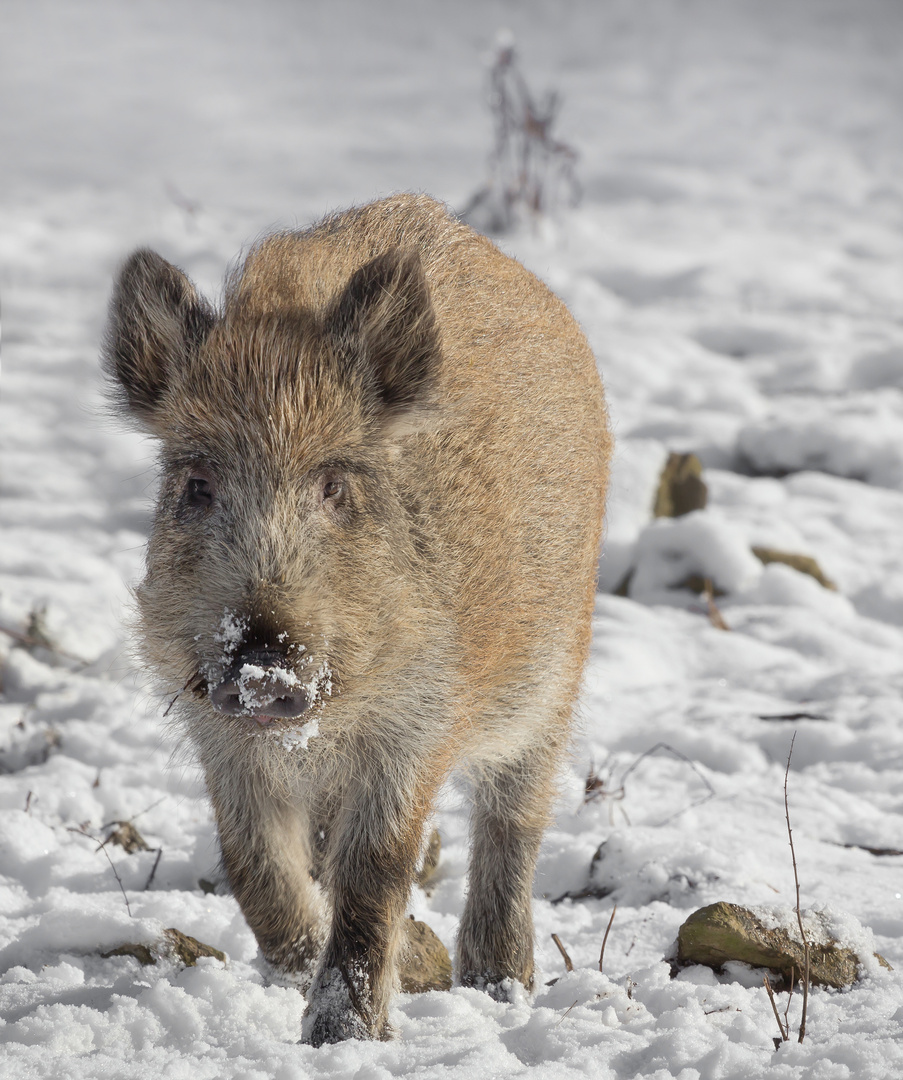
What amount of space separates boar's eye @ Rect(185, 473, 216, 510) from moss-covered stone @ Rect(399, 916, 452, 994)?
1.30 metres

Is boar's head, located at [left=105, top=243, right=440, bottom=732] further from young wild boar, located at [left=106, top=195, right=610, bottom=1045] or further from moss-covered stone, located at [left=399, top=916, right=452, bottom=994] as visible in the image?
moss-covered stone, located at [left=399, top=916, right=452, bottom=994]

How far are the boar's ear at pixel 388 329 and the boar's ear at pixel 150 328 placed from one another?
13.9 inches

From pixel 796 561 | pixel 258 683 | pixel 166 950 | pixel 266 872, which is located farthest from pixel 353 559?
pixel 796 561

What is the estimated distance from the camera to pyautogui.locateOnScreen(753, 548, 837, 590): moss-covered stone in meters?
6.54

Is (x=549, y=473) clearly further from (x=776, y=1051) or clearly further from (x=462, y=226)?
(x=776, y=1051)

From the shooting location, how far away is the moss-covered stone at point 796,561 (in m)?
6.54

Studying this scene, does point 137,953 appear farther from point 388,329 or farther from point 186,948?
point 388,329

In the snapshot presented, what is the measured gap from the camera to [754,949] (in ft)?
9.56

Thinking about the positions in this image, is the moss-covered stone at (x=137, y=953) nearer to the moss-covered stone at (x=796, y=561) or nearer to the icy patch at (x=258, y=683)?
the icy patch at (x=258, y=683)

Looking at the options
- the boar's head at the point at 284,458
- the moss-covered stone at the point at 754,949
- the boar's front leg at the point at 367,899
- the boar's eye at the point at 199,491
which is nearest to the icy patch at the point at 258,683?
the boar's head at the point at 284,458

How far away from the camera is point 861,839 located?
3992mm

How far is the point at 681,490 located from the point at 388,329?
4675 millimetres

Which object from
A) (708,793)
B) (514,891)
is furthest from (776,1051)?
(708,793)

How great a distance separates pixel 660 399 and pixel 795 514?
2.00m
